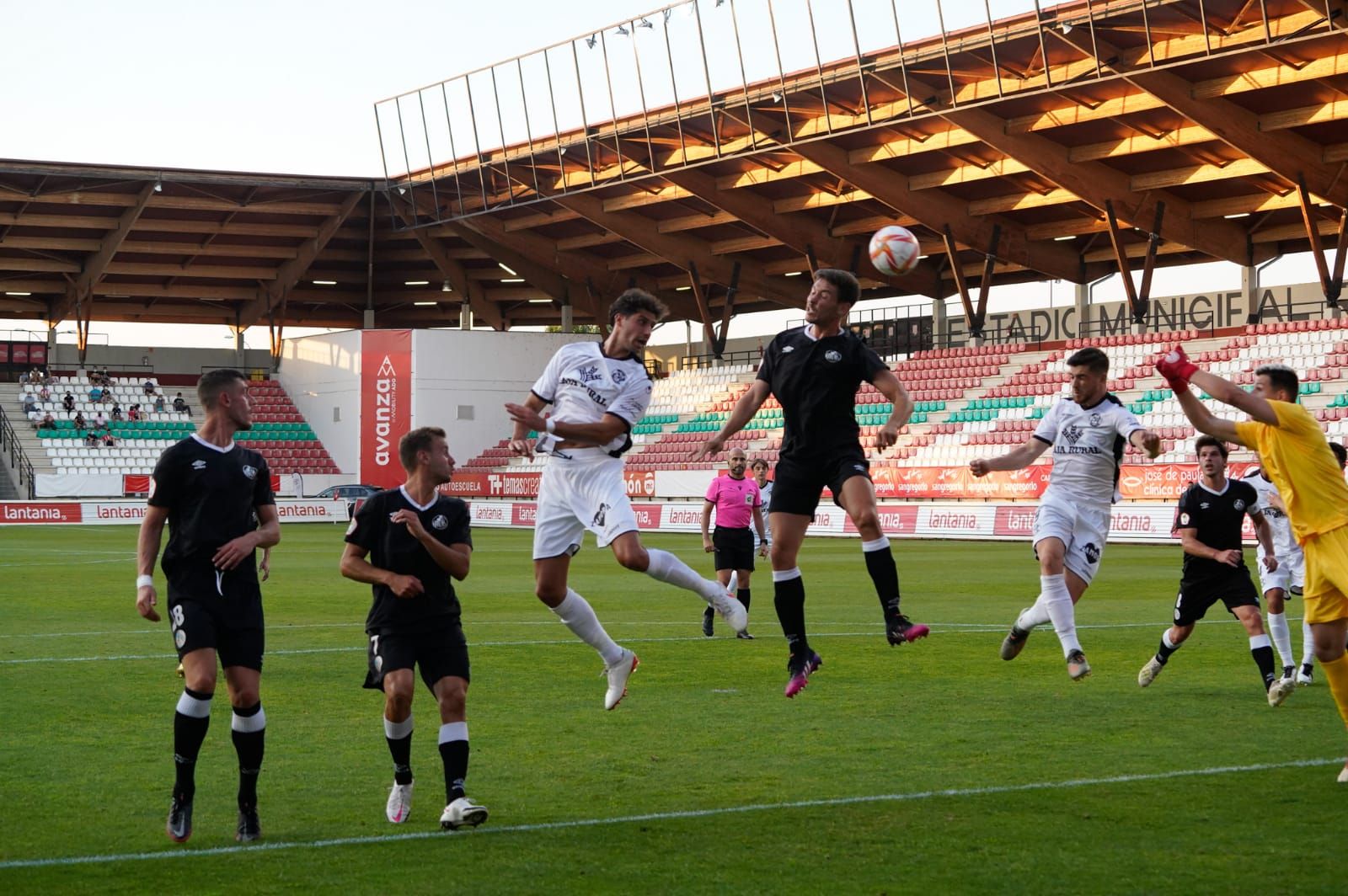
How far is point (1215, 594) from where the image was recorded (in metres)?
11.4

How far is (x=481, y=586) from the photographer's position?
77.3ft

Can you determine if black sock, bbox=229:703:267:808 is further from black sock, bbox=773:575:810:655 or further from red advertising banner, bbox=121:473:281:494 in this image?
red advertising banner, bbox=121:473:281:494

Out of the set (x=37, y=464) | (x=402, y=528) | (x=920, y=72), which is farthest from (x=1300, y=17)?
(x=37, y=464)

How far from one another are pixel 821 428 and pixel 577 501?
5.25 feet

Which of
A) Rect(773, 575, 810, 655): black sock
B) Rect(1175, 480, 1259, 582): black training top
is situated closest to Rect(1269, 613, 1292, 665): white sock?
Rect(1175, 480, 1259, 582): black training top

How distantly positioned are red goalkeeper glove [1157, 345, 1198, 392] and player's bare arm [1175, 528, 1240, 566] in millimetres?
4111

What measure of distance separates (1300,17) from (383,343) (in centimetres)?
3839

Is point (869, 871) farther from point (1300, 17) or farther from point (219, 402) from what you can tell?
point (1300, 17)

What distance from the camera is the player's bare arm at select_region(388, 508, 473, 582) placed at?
7090 mm

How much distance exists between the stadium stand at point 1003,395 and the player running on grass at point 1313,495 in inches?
1114

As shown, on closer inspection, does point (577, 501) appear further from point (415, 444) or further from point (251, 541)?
point (251, 541)

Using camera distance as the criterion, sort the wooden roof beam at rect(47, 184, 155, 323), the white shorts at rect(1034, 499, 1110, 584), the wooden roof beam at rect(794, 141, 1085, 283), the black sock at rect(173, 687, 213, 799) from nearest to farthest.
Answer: the black sock at rect(173, 687, 213, 799)
the white shorts at rect(1034, 499, 1110, 584)
the wooden roof beam at rect(794, 141, 1085, 283)
the wooden roof beam at rect(47, 184, 155, 323)

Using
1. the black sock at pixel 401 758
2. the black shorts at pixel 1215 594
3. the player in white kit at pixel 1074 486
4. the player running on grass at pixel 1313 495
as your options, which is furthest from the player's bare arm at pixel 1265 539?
the black sock at pixel 401 758

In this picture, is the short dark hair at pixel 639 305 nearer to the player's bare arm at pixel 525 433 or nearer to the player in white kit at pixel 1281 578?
the player's bare arm at pixel 525 433
